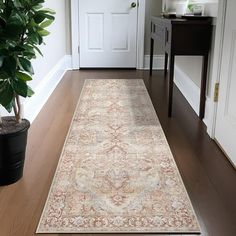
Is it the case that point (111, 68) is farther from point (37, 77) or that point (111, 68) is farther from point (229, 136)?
point (229, 136)

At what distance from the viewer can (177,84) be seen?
4133 millimetres

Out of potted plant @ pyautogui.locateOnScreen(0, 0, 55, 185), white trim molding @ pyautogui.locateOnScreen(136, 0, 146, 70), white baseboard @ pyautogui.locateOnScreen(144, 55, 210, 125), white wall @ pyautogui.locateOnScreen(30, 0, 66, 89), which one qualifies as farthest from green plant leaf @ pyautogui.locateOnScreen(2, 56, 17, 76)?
white trim molding @ pyautogui.locateOnScreen(136, 0, 146, 70)

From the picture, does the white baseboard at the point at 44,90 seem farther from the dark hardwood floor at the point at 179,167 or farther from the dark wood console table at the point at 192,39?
the dark wood console table at the point at 192,39

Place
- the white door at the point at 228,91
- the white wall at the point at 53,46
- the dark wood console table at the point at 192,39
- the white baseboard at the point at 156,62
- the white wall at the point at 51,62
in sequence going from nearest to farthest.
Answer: the white door at the point at 228,91 < the dark wood console table at the point at 192,39 < the white wall at the point at 51,62 < the white wall at the point at 53,46 < the white baseboard at the point at 156,62

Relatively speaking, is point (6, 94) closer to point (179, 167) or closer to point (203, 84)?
point (179, 167)

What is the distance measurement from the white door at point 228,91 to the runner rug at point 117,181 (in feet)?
1.19

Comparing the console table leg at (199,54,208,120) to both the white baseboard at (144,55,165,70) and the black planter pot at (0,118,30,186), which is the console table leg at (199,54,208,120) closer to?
the black planter pot at (0,118,30,186)

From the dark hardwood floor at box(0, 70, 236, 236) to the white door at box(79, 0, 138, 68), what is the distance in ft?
5.25

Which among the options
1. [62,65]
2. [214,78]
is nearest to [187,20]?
[214,78]

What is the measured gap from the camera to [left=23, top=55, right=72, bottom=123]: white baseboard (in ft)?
9.57

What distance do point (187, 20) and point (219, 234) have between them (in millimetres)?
1872

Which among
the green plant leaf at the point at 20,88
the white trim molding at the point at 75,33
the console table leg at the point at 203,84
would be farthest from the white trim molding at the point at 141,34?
the green plant leaf at the point at 20,88

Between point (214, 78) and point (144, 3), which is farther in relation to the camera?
point (144, 3)

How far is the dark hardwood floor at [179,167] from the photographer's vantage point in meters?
1.64
